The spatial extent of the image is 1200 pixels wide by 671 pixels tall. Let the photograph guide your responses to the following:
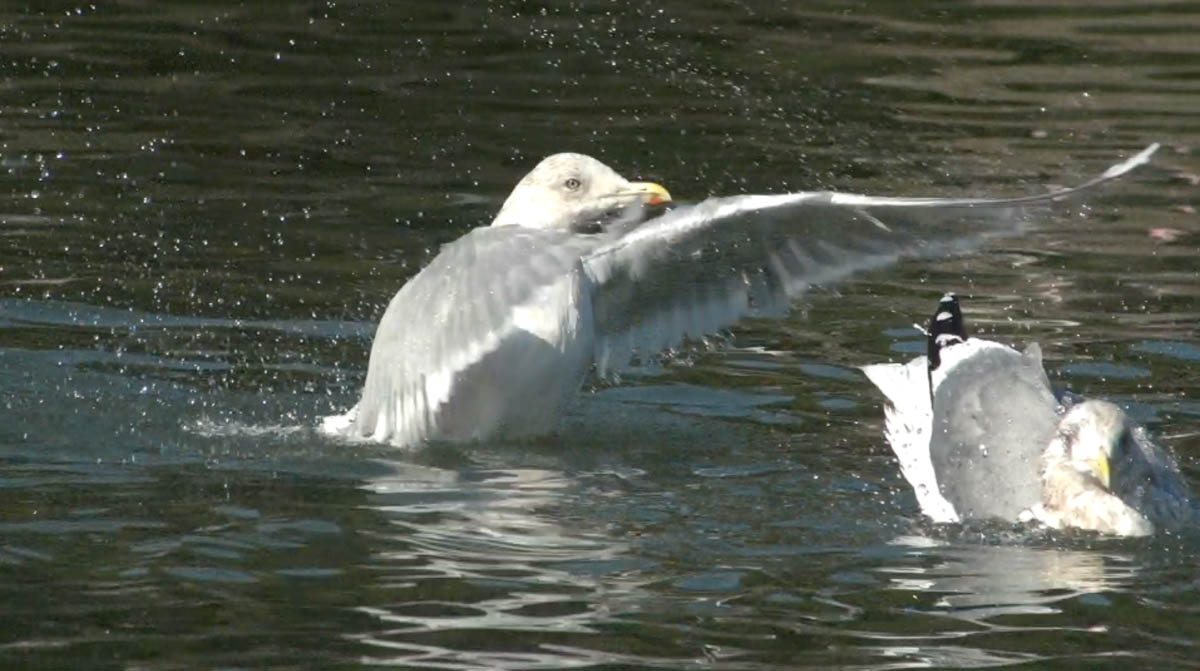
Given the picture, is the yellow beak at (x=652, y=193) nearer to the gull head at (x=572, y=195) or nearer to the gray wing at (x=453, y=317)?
the gull head at (x=572, y=195)

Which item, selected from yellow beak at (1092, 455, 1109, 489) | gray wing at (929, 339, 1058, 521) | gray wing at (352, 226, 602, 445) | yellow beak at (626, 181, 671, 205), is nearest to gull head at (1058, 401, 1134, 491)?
yellow beak at (1092, 455, 1109, 489)

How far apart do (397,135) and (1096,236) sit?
14.3 ft

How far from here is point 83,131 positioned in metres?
13.8

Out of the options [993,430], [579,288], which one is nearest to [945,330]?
[993,430]

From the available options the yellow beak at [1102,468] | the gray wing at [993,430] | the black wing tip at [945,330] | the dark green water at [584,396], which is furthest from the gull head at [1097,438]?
the black wing tip at [945,330]

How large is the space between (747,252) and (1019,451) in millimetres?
1461

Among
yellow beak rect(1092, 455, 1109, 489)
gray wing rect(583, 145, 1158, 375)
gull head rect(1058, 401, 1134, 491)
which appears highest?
gray wing rect(583, 145, 1158, 375)

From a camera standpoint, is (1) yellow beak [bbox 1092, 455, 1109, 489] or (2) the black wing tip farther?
(2) the black wing tip

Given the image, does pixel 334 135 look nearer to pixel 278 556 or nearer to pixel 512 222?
pixel 512 222

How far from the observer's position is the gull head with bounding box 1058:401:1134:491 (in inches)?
301

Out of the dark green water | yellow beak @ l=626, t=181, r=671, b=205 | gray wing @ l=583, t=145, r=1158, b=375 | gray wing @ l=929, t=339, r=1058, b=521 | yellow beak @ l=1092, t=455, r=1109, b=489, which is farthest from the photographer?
yellow beak @ l=626, t=181, r=671, b=205

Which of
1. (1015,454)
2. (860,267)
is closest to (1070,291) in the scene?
(860,267)

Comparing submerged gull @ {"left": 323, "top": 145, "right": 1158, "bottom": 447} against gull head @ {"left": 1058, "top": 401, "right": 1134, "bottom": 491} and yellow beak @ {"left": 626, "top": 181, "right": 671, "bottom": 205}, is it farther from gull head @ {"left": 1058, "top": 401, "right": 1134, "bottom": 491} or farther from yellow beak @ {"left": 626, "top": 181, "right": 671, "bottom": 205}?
gull head @ {"left": 1058, "top": 401, "right": 1134, "bottom": 491}

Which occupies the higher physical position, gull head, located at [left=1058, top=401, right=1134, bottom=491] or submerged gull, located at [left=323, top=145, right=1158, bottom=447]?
submerged gull, located at [left=323, top=145, right=1158, bottom=447]
